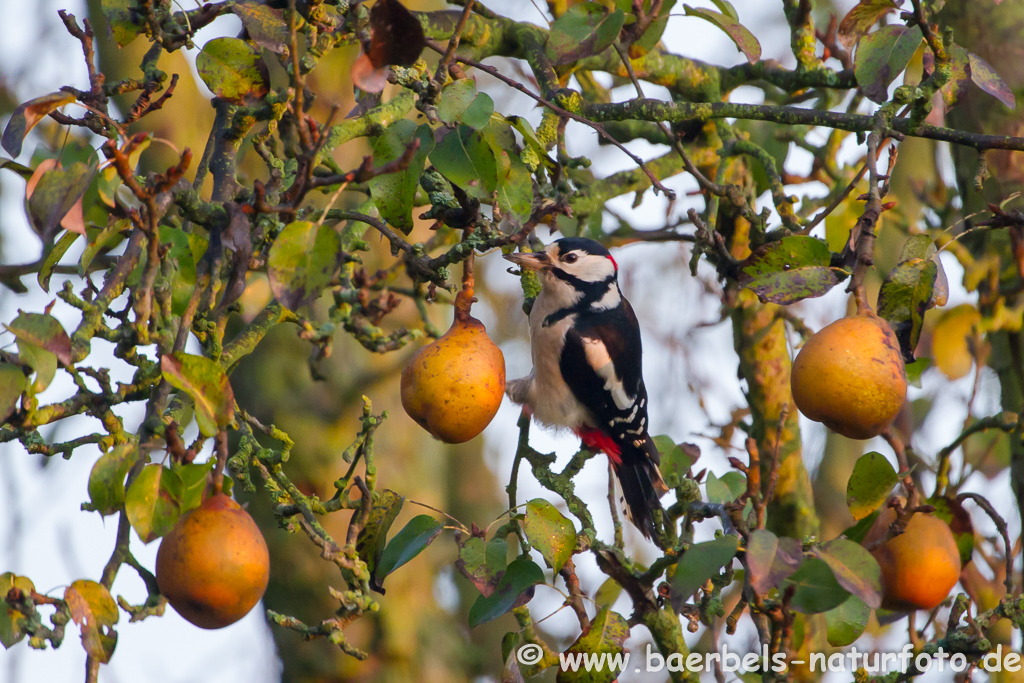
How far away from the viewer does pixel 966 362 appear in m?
3.35

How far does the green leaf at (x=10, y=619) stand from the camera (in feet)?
4.24

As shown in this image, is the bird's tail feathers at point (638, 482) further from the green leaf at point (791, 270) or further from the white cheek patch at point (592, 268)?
the green leaf at point (791, 270)

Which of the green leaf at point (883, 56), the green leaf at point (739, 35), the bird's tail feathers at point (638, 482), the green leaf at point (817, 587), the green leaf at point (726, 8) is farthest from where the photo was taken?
the bird's tail feathers at point (638, 482)

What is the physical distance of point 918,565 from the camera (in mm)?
1765

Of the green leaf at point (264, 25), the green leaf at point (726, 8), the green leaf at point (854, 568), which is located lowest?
the green leaf at point (854, 568)

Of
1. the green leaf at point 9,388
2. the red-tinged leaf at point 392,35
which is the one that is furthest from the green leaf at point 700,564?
the green leaf at point 9,388

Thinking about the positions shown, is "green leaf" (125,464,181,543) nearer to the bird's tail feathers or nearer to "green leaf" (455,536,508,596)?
"green leaf" (455,536,508,596)

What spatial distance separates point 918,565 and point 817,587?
0.50 metres

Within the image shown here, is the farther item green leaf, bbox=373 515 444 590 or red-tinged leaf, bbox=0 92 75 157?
green leaf, bbox=373 515 444 590

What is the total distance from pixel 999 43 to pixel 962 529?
165 centimetres

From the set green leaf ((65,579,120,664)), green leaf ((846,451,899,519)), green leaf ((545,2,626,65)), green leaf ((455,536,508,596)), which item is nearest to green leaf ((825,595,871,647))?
green leaf ((846,451,899,519))

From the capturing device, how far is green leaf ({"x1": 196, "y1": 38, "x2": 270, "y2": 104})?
56.3 inches

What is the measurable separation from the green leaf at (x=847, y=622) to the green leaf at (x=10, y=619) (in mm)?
1472

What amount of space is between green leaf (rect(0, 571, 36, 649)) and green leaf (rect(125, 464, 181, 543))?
0.87ft
